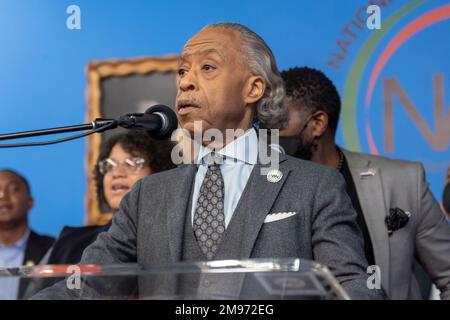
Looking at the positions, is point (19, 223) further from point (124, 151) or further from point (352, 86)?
point (352, 86)

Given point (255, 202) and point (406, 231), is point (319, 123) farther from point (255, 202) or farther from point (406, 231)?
point (255, 202)

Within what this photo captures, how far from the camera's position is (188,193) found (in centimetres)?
226

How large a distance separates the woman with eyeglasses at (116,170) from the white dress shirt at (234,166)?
101cm

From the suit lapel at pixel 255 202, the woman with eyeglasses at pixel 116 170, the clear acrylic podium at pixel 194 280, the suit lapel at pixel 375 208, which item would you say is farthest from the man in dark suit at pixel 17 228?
the clear acrylic podium at pixel 194 280

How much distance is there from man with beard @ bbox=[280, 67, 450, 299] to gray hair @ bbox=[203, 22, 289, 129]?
1.46 feet

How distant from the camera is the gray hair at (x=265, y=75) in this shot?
244 centimetres

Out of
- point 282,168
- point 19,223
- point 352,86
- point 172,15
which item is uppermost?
point 172,15

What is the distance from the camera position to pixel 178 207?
221cm

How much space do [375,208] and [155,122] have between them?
3.93 feet

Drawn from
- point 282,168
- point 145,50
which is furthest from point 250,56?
point 145,50

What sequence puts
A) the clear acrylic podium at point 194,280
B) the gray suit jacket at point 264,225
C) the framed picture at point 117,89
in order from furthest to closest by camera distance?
the framed picture at point 117,89, the gray suit jacket at point 264,225, the clear acrylic podium at point 194,280

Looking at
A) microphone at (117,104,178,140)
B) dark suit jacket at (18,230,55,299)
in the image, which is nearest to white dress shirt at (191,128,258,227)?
microphone at (117,104,178,140)

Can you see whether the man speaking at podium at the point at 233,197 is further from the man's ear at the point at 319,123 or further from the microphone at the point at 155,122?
the man's ear at the point at 319,123
